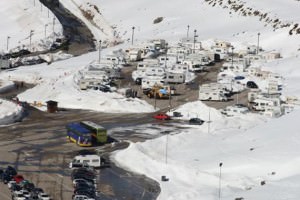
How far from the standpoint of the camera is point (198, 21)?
3519 inches

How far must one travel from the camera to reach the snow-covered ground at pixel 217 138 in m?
29.9

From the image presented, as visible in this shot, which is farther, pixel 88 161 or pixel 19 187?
pixel 88 161

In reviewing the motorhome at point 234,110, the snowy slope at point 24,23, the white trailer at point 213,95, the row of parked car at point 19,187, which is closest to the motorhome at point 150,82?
the white trailer at point 213,95

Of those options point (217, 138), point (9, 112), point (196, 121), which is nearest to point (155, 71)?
point (196, 121)

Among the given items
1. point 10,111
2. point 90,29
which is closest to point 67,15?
point 90,29

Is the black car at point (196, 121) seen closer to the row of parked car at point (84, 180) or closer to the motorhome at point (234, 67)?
the row of parked car at point (84, 180)

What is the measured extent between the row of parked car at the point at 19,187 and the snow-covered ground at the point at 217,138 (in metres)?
5.66

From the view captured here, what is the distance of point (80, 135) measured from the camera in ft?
125

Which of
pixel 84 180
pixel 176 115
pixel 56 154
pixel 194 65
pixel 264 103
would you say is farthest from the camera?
pixel 194 65

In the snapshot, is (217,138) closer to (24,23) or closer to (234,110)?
(234,110)

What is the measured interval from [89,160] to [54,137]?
303 inches

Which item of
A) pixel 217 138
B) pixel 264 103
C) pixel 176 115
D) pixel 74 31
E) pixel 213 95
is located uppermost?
pixel 74 31

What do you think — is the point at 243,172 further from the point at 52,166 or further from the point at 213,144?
the point at 52,166

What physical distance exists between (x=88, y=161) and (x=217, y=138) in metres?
9.33
